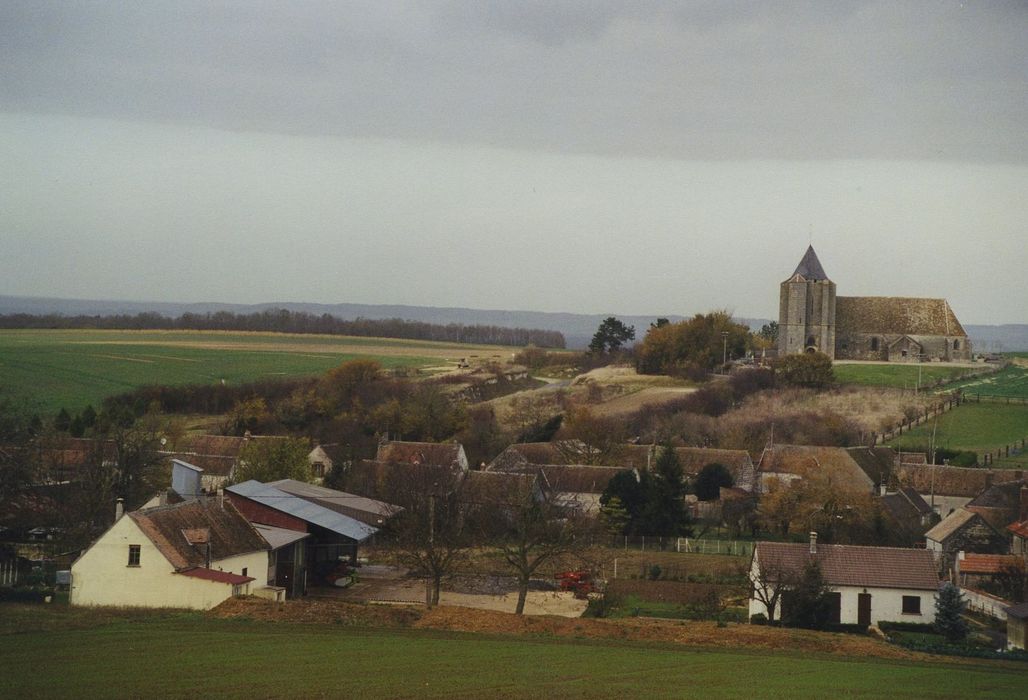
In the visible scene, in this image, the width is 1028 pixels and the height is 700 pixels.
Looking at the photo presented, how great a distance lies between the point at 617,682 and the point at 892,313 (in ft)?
249

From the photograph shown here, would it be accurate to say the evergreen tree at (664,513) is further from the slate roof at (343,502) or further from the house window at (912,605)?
the house window at (912,605)

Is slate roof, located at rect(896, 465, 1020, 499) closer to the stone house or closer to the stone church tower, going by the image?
the stone house

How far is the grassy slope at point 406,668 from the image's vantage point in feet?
60.4

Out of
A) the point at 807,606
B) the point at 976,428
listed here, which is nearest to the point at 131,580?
the point at 807,606

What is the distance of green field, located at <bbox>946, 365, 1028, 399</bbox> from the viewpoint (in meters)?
69.5

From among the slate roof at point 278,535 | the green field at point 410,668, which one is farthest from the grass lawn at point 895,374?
the green field at point 410,668

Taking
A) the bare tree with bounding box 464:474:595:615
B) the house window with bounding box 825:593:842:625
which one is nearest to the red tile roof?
the bare tree with bounding box 464:474:595:615

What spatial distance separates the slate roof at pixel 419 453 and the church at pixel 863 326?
139ft

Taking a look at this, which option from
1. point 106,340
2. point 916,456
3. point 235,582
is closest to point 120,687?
point 235,582

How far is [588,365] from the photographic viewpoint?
98.2m

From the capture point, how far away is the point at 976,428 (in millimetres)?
60000

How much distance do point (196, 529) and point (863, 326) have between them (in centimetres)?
7008

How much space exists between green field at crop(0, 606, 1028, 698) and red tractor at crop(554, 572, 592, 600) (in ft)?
28.1

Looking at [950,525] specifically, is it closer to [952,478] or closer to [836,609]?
[836,609]
